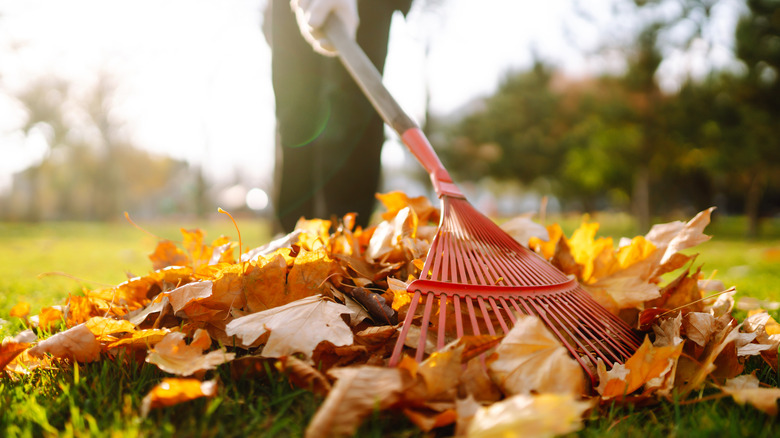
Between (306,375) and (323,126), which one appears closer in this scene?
(306,375)

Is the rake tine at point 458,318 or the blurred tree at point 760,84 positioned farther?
the blurred tree at point 760,84

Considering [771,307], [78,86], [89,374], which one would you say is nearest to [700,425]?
[89,374]

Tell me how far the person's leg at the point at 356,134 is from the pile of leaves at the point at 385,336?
1292 mm

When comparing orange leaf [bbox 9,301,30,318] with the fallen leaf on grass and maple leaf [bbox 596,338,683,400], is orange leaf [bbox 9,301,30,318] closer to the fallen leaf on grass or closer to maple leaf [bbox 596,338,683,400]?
the fallen leaf on grass

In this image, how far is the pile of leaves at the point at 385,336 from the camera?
829 mm

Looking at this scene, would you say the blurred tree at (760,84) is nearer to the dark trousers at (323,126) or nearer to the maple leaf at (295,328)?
the dark trousers at (323,126)

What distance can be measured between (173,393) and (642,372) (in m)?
0.91

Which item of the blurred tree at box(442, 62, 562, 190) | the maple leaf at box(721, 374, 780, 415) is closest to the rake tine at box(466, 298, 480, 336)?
the maple leaf at box(721, 374, 780, 415)

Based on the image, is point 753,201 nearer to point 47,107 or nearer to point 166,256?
point 166,256

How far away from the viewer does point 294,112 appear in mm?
2852

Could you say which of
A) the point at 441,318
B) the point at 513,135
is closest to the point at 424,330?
the point at 441,318

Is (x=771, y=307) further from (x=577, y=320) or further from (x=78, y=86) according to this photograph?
(x=78, y=86)

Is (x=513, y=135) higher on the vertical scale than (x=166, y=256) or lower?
higher

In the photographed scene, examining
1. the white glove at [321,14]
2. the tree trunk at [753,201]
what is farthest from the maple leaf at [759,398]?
the tree trunk at [753,201]
